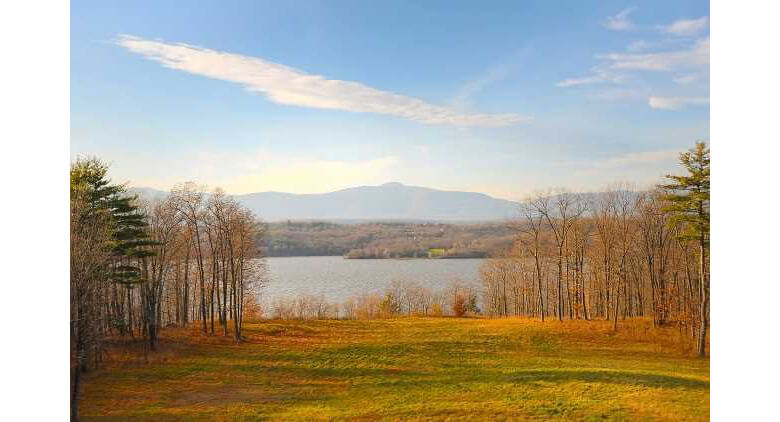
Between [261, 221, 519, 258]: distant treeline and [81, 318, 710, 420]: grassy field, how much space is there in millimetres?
4728

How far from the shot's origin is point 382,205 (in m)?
15.2

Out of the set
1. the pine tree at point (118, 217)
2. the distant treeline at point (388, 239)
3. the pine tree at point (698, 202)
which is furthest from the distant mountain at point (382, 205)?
the pine tree at point (698, 202)

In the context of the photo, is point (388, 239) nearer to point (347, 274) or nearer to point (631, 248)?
point (347, 274)

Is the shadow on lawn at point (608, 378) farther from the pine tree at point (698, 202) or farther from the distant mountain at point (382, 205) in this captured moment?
the distant mountain at point (382, 205)

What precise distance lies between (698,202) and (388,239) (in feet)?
37.5

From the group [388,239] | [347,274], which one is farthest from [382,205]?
[347,274]

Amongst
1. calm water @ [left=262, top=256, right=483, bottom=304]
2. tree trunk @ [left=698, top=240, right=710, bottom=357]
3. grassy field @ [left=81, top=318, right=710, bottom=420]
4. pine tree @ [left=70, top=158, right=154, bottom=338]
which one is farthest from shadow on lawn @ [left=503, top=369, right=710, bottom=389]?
calm water @ [left=262, top=256, right=483, bottom=304]

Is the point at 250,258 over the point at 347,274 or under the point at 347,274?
over

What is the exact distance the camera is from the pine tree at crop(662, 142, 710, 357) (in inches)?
320

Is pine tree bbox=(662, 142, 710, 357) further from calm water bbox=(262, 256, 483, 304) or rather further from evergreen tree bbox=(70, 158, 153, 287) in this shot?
evergreen tree bbox=(70, 158, 153, 287)

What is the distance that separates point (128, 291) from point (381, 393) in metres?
5.85

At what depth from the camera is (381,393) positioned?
695cm
